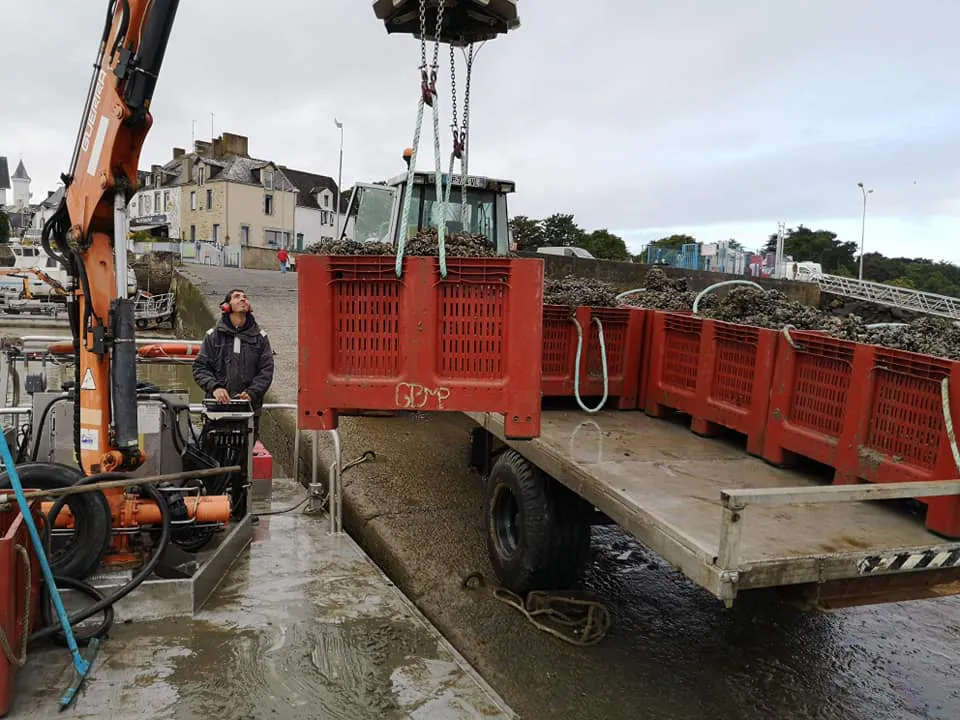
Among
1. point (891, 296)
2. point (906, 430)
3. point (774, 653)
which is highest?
point (906, 430)

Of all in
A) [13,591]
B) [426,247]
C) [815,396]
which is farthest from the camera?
[815,396]

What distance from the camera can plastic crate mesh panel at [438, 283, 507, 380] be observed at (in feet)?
11.5

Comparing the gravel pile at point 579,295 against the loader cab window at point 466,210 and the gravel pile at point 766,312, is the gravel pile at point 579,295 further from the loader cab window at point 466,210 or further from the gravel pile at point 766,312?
the loader cab window at point 466,210

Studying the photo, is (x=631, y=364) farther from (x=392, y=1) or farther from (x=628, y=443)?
(x=392, y=1)

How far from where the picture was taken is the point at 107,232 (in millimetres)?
4074

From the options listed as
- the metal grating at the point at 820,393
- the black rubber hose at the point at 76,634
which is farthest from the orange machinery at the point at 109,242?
the metal grating at the point at 820,393

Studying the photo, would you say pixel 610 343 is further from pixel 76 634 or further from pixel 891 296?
pixel 891 296

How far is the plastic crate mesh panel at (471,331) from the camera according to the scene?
350 cm

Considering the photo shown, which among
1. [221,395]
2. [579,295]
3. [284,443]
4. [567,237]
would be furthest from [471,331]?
[567,237]

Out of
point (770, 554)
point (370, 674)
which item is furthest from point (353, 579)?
point (770, 554)

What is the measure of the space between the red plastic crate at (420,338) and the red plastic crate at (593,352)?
1967 millimetres

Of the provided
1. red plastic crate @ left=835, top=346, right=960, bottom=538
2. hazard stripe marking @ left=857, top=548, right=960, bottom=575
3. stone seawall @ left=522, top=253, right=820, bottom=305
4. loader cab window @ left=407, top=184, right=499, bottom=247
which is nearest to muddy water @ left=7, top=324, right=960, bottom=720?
hazard stripe marking @ left=857, top=548, right=960, bottom=575

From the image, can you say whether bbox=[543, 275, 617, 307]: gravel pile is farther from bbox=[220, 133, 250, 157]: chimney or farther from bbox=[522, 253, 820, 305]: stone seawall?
bbox=[220, 133, 250, 157]: chimney

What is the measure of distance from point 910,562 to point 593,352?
2981 mm
